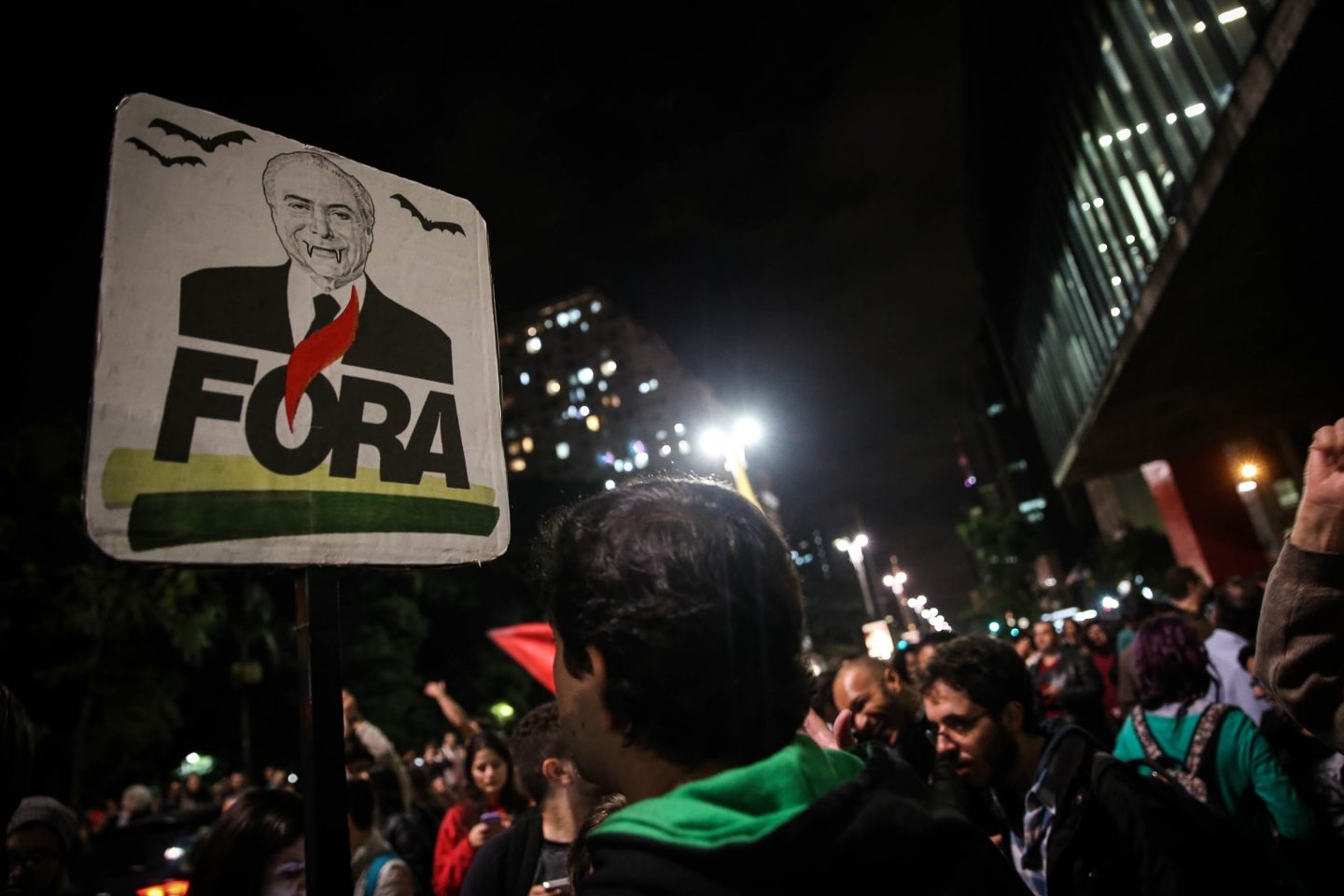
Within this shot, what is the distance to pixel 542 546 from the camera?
190 cm

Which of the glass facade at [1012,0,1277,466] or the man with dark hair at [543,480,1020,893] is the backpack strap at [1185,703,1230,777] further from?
the glass facade at [1012,0,1277,466]

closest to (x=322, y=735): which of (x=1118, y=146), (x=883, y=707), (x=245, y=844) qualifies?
(x=245, y=844)

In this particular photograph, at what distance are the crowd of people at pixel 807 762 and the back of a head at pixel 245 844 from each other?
0.01 meters

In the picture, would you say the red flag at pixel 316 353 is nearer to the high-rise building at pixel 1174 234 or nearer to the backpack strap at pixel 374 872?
the backpack strap at pixel 374 872

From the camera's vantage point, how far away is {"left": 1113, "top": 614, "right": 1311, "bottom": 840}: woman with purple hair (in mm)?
3670

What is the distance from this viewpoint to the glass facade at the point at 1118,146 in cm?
1374

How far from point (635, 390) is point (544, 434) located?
16.5 m

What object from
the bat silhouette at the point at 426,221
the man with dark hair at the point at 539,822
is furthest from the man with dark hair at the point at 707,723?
the man with dark hair at the point at 539,822

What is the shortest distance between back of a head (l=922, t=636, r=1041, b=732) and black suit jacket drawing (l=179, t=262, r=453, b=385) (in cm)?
269

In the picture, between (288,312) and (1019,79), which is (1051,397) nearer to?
(1019,79)

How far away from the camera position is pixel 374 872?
13.1 ft

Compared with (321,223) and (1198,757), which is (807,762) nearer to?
(321,223)

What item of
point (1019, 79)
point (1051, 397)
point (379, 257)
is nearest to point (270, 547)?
point (379, 257)

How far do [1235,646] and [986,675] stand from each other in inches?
126
